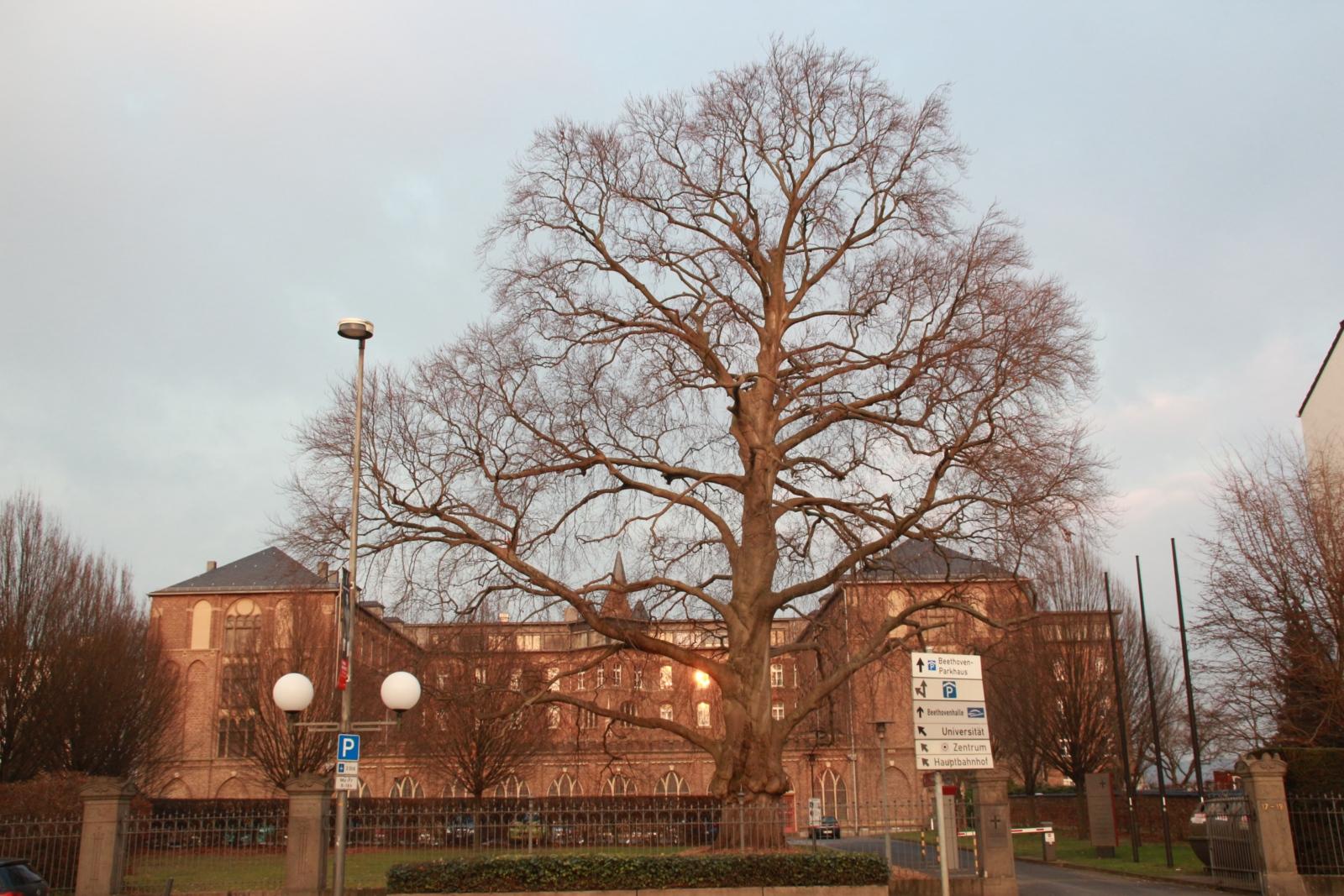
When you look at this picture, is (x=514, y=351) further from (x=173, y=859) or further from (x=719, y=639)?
(x=173, y=859)

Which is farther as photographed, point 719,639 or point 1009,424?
point 719,639

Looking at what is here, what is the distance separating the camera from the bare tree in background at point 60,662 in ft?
114

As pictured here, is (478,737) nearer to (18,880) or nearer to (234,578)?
(18,880)

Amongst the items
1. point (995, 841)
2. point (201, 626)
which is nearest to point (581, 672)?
point (995, 841)

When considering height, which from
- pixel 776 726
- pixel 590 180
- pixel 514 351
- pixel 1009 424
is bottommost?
pixel 776 726

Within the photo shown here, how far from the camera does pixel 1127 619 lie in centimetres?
5169

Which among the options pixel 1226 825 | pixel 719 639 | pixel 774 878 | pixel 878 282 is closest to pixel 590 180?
pixel 878 282

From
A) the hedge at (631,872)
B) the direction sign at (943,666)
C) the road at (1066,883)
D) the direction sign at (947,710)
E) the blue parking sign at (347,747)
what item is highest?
the direction sign at (943,666)

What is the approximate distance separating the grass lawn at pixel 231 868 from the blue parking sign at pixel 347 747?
5.07 m

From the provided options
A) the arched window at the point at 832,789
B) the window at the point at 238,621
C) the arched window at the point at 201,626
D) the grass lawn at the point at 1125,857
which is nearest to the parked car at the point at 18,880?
the grass lawn at the point at 1125,857

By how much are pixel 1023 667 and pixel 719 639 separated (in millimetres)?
24094

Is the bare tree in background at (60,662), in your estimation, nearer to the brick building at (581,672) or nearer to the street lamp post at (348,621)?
the brick building at (581,672)

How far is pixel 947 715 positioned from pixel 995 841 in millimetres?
7498

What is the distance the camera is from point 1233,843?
74.8ft
